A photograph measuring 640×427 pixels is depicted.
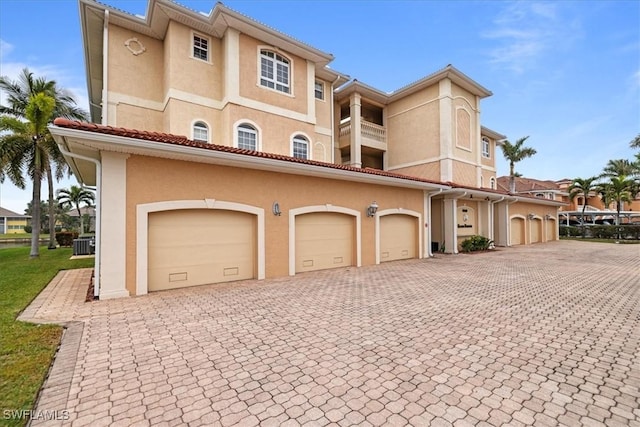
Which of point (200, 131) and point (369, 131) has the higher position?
point (369, 131)

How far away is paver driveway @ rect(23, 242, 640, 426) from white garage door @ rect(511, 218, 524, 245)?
52.5 feet

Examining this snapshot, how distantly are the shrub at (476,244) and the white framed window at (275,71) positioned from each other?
1311 cm

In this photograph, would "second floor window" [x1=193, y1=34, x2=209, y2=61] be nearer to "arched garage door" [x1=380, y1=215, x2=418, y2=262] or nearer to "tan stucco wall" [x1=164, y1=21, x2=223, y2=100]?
"tan stucco wall" [x1=164, y1=21, x2=223, y2=100]

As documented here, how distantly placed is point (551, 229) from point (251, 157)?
3034cm

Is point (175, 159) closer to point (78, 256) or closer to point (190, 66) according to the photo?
point (190, 66)

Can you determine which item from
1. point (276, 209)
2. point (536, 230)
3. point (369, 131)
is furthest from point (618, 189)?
point (276, 209)

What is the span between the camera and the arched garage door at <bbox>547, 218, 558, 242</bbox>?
86.9 feet

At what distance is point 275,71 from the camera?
1462cm

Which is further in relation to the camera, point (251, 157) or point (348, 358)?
point (251, 157)

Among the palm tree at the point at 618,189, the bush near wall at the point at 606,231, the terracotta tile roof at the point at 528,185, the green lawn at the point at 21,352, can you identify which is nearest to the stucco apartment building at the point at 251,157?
the green lawn at the point at 21,352

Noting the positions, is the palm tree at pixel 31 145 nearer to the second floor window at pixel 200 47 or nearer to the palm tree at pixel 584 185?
the second floor window at pixel 200 47

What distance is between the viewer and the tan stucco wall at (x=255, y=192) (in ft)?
24.1

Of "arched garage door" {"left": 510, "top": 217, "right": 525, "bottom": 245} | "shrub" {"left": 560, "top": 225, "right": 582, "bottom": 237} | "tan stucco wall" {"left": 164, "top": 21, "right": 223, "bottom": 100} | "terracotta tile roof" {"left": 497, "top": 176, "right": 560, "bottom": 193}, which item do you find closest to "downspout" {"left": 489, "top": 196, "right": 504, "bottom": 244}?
"arched garage door" {"left": 510, "top": 217, "right": 525, "bottom": 245}

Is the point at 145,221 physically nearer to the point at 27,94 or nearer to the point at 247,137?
the point at 247,137
